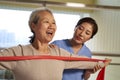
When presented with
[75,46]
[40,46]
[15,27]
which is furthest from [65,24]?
[40,46]

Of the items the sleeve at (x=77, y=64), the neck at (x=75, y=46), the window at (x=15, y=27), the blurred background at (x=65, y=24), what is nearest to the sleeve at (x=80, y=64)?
the sleeve at (x=77, y=64)

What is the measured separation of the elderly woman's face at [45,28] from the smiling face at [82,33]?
330 mm

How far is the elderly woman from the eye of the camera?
44.8 inches

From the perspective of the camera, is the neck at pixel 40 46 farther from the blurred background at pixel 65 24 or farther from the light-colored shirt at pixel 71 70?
the blurred background at pixel 65 24

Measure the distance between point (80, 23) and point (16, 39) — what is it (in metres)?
2.86

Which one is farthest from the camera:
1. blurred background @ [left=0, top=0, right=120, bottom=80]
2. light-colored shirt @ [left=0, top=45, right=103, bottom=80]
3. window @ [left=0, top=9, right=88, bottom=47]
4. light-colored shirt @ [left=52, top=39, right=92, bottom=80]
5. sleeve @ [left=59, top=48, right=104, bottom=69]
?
window @ [left=0, top=9, right=88, bottom=47]

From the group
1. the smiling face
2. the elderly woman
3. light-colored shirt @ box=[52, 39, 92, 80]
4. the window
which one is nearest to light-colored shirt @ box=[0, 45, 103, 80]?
the elderly woman

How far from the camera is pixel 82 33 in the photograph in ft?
4.89

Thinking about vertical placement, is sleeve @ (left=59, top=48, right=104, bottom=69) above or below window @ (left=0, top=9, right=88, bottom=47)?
below

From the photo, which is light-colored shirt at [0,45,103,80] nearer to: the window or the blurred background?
the blurred background

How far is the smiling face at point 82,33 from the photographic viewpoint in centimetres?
149

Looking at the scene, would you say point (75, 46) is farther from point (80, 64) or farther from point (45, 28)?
point (45, 28)

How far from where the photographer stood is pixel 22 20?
435 centimetres

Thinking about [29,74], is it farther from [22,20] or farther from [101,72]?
[22,20]
